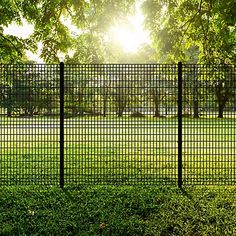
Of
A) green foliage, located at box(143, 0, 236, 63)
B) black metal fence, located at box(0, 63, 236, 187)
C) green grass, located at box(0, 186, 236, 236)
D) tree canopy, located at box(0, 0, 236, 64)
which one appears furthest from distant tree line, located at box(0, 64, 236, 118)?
green foliage, located at box(143, 0, 236, 63)

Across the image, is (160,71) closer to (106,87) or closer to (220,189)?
(106,87)

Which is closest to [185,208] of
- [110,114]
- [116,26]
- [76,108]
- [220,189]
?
[220,189]

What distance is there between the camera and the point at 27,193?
7.60 metres

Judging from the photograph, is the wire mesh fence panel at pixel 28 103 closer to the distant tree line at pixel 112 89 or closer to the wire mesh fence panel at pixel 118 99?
the distant tree line at pixel 112 89

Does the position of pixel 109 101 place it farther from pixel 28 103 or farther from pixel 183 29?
pixel 183 29

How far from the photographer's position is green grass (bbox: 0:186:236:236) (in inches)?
239

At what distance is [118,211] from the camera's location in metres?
6.70

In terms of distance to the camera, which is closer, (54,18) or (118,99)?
(118,99)

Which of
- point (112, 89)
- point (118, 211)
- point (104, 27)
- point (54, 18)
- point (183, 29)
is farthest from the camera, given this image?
point (183, 29)

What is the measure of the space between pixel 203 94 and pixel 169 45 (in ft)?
13.7

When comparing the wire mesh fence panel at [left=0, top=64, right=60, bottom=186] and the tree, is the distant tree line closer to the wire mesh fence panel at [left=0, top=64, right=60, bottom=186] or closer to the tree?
Answer: the wire mesh fence panel at [left=0, top=64, right=60, bottom=186]

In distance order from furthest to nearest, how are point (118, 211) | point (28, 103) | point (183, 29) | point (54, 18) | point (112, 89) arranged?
point (183, 29) → point (54, 18) → point (28, 103) → point (112, 89) → point (118, 211)

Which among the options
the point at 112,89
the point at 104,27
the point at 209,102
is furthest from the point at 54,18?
the point at 209,102

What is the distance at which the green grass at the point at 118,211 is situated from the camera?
608 centimetres
